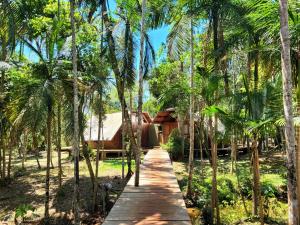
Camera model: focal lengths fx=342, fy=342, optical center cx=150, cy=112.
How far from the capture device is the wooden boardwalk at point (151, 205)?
687cm

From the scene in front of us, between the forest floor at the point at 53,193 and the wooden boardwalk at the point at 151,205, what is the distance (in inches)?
99.0

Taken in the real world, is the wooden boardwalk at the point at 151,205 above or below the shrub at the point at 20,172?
above

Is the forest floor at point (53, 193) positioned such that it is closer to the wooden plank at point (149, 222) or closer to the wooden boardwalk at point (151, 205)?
A: the wooden boardwalk at point (151, 205)

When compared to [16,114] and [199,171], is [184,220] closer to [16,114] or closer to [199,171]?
[16,114]

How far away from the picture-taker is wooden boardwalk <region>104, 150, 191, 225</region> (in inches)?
271

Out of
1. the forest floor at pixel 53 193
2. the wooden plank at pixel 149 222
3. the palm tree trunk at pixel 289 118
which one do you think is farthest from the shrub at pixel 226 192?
the palm tree trunk at pixel 289 118

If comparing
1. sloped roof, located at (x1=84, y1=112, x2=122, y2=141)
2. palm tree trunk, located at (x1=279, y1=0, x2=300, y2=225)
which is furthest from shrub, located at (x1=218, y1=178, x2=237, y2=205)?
sloped roof, located at (x1=84, y1=112, x2=122, y2=141)

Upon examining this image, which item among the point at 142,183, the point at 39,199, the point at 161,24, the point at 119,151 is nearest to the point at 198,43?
the point at 161,24

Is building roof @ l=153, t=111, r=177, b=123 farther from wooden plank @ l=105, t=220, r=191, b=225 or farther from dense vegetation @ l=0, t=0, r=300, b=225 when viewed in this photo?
wooden plank @ l=105, t=220, r=191, b=225

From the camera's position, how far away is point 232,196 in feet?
42.9

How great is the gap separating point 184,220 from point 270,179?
769cm

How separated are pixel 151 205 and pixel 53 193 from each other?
8.02m

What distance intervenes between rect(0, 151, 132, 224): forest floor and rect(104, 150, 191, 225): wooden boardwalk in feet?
8.25

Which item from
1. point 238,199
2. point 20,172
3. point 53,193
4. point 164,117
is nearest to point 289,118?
point 238,199
